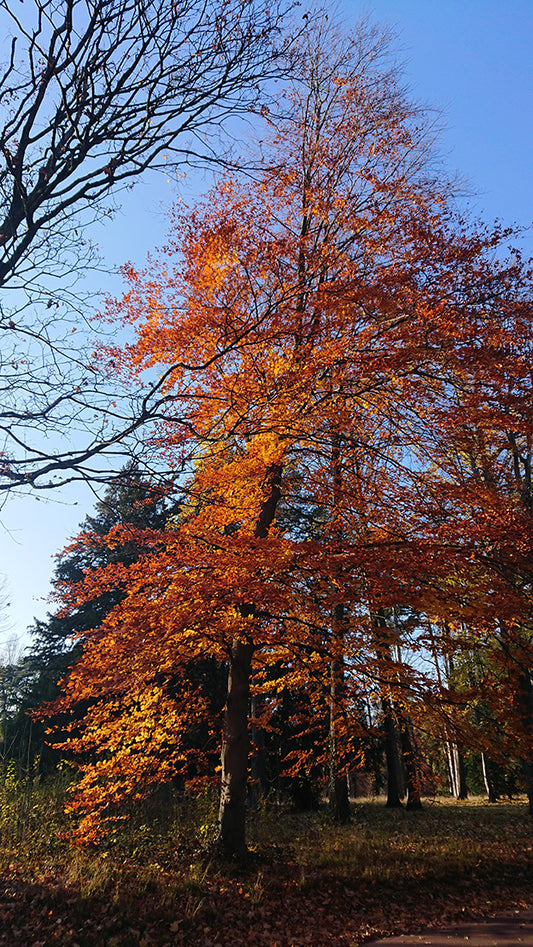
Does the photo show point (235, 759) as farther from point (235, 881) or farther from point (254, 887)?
point (254, 887)

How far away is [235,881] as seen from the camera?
7.83 meters

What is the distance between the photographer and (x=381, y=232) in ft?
33.4

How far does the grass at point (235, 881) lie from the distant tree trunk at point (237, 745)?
1.48 ft

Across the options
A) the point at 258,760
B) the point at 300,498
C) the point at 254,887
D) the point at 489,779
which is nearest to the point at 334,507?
the point at 300,498

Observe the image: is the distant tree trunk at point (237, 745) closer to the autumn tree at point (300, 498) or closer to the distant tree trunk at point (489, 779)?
the autumn tree at point (300, 498)

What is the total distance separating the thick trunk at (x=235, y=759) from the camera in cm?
876

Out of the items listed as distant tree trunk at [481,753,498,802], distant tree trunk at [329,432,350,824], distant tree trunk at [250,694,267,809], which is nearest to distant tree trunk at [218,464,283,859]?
distant tree trunk at [329,432,350,824]

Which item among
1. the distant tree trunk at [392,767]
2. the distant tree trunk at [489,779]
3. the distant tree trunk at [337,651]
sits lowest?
the distant tree trunk at [489,779]

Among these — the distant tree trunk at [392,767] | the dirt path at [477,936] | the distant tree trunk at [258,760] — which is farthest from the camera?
the distant tree trunk at [392,767]

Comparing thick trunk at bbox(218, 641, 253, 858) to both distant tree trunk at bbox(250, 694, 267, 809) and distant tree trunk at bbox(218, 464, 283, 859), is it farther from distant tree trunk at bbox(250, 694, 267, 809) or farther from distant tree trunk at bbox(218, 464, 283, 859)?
distant tree trunk at bbox(250, 694, 267, 809)

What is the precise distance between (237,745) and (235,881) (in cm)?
189

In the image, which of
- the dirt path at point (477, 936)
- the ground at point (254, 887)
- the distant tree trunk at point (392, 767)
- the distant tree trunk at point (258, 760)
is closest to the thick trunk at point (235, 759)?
the ground at point (254, 887)

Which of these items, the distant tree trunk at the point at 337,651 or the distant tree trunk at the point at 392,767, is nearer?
the distant tree trunk at the point at 337,651

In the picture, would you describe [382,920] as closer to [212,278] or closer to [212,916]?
[212,916]
